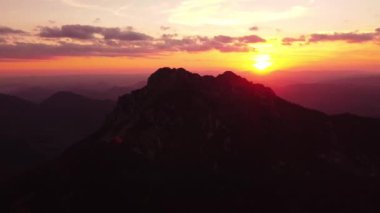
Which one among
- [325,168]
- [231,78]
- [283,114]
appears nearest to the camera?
[325,168]

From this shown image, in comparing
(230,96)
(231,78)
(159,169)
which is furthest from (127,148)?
(231,78)

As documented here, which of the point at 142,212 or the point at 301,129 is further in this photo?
the point at 301,129

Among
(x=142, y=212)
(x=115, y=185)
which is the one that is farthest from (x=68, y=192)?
(x=142, y=212)

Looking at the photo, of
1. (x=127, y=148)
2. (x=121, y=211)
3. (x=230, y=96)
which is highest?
(x=230, y=96)

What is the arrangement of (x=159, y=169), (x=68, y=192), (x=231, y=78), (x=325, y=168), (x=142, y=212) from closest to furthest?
(x=142, y=212) < (x=68, y=192) < (x=159, y=169) < (x=325, y=168) < (x=231, y=78)

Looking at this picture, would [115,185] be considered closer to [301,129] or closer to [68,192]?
[68,192]

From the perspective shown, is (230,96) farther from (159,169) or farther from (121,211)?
(121,211)

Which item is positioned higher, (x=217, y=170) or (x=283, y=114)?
(x=283, y=114)
